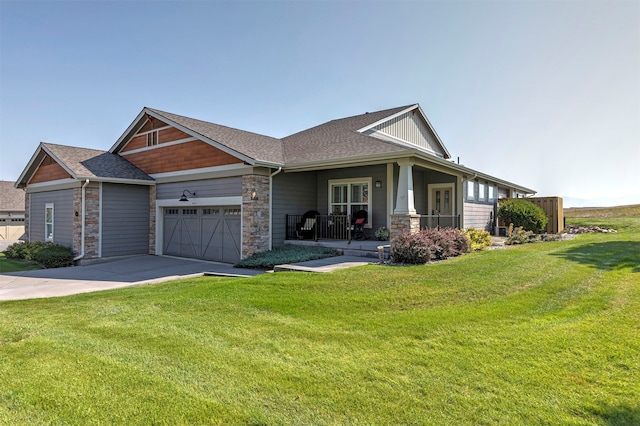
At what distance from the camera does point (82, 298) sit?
281 inches

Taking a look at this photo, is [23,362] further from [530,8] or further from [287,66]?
[287,66]

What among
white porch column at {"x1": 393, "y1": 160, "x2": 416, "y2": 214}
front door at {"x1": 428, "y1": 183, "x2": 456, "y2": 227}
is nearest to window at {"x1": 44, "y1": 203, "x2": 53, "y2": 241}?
white porch column at {"x1": 393, "y1": 160, "x2": 416, "y2": 214}

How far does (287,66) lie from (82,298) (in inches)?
452

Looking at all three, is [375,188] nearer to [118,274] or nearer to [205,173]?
[205,173]

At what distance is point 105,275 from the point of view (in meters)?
10.7

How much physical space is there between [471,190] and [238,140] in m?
9.73

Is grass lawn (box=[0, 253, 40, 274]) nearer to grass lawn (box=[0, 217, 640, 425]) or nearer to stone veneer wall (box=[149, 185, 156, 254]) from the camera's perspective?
stone veneer wall (box=[149, 185, 156, 254])

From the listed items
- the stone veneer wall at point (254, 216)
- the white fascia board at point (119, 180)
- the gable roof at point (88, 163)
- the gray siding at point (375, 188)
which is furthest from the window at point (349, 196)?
the gable roof at point (88, 163)

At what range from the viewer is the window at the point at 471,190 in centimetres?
1479

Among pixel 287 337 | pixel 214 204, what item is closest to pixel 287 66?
pixel 214 204

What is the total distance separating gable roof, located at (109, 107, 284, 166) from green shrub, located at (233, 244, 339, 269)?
2.84 meters

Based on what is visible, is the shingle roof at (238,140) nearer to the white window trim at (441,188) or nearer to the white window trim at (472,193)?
the white window trim at (441,188)

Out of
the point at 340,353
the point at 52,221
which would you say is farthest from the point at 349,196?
the point at 52,221

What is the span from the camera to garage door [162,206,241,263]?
1232cm
